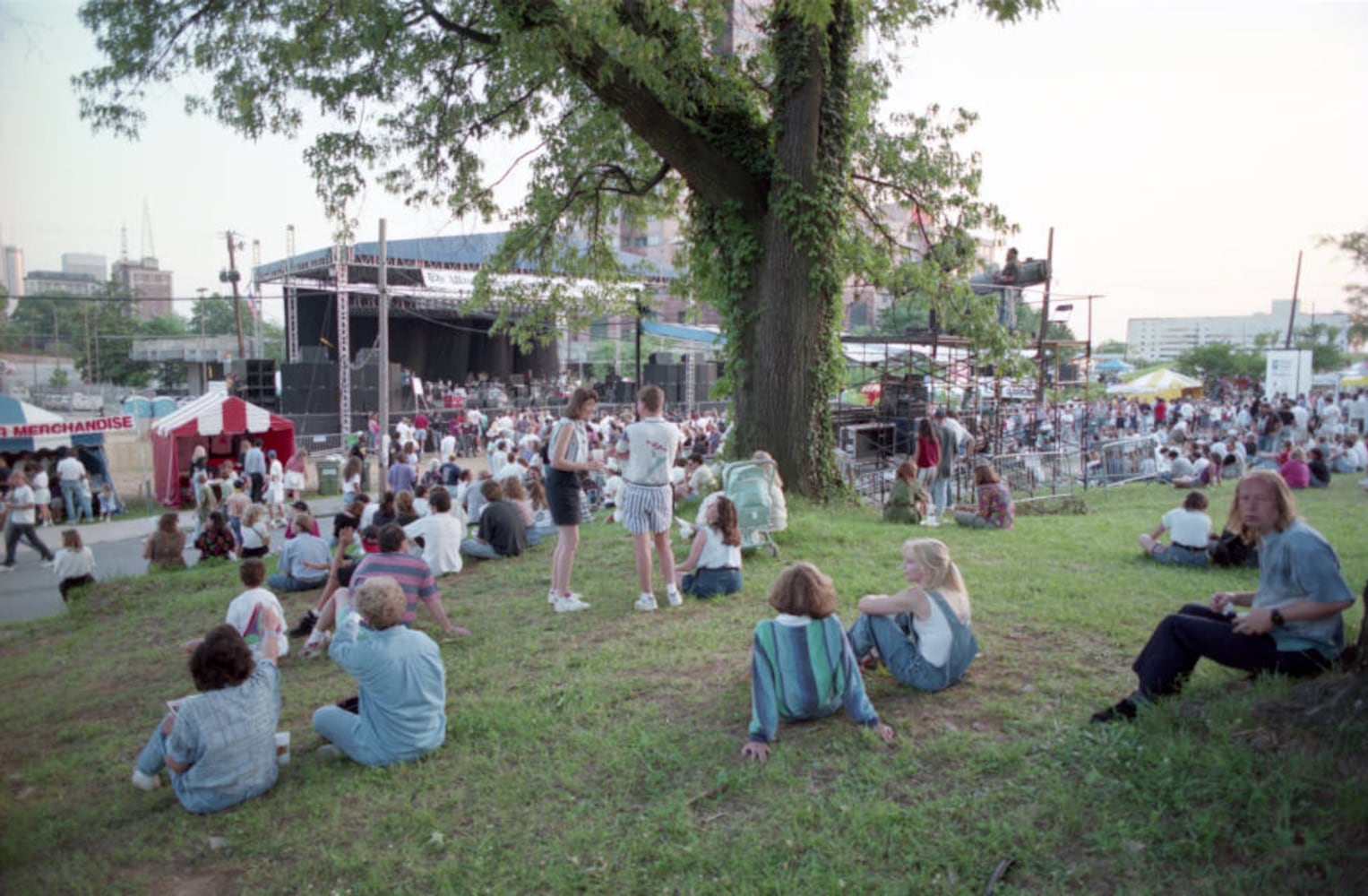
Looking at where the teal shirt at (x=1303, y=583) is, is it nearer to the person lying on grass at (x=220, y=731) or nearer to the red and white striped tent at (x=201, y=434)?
the person lying on grass at (x=220, y=731)

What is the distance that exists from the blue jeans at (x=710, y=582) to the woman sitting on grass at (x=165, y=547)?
308 inches

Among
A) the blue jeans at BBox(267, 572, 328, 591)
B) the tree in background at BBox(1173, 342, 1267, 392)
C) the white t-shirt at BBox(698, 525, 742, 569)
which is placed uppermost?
the tree in background at BBox(1173, 342, 1267, 392)

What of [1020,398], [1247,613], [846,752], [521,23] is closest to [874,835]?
[846,752]

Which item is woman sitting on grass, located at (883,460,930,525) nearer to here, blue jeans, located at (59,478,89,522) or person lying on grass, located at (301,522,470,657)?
person lying on grass, located at (301,522,470,657)

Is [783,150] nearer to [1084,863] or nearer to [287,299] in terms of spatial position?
[1084,863]

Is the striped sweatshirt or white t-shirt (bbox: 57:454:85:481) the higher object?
the striped sweatshirt

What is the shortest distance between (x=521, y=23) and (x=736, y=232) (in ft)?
10.2

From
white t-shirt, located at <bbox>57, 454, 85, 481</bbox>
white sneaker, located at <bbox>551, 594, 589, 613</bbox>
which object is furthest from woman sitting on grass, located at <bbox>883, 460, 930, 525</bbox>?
white t-shirt, located at <bbox>57, 454, 85, 481</bbox>

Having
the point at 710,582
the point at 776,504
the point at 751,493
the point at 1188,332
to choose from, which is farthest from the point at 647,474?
the point at 1188,332

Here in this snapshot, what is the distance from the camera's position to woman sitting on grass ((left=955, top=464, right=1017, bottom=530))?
9.09 meters

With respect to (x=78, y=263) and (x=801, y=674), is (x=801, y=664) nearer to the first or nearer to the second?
(x=801, y=674)

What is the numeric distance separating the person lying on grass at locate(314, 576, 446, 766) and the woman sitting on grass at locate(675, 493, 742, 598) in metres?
2.50

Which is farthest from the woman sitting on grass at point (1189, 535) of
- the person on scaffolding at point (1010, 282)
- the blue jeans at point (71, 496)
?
the blue jeans at point (71, 496)

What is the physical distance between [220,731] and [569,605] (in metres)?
2.84
